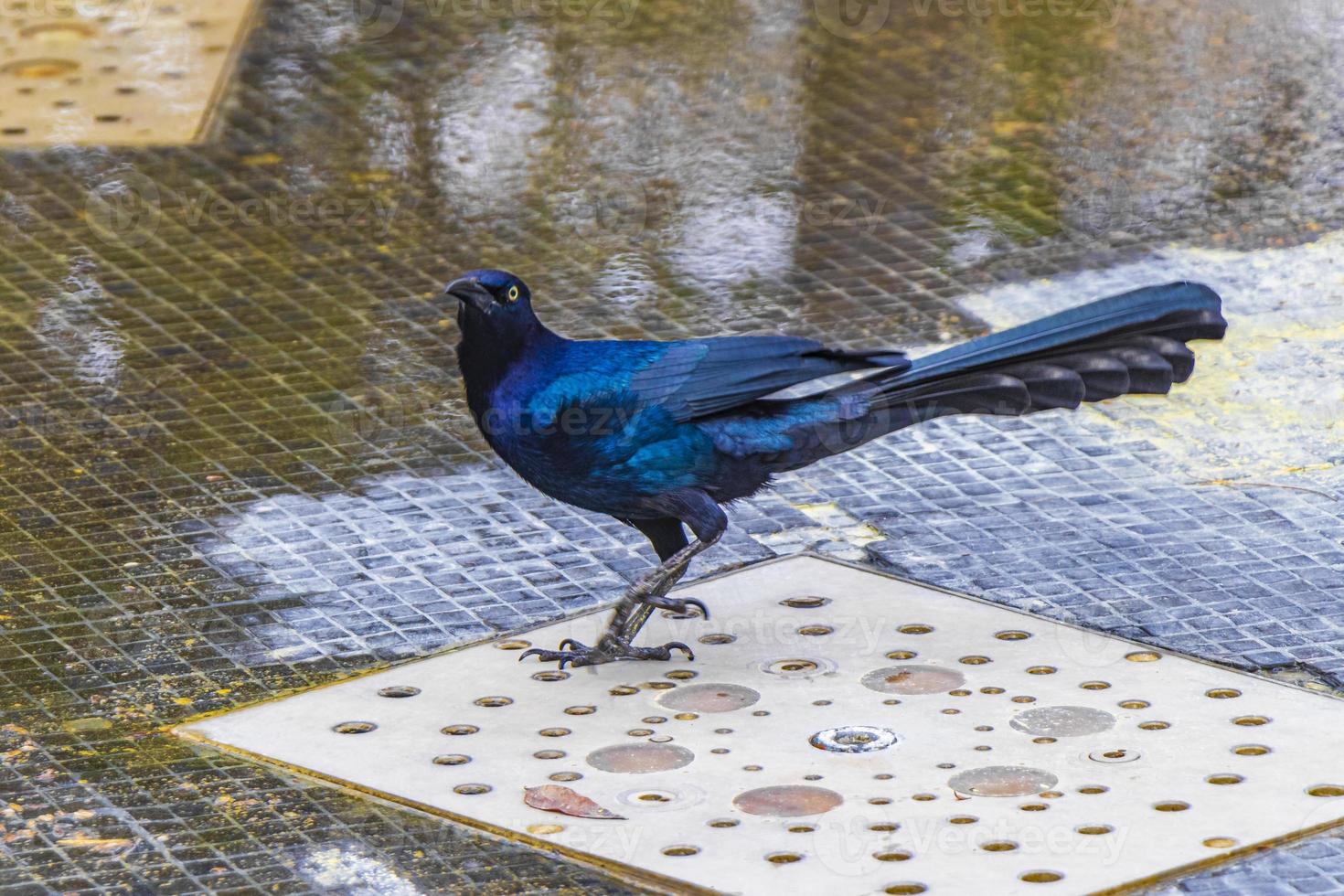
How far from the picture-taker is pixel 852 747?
4824 mm

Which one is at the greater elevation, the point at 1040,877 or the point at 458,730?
the point at 1040,877

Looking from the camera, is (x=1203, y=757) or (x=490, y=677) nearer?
(x=1203, y=757)

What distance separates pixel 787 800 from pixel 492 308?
141 centimetres

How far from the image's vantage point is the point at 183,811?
184 inches

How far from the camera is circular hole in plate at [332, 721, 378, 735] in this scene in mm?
4992

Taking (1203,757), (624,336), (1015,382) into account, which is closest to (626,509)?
(1015,382)

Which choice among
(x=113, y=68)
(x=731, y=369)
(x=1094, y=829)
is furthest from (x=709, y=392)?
(x=113, y=68)

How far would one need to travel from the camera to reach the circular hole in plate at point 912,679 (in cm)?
512

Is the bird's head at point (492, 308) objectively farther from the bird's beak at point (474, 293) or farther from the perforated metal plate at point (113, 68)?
the perforated metal plate at point (113, 68)

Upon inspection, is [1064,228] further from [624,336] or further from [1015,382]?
[1015,382]

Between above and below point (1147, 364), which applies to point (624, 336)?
below

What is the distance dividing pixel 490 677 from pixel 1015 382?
1.47 metres

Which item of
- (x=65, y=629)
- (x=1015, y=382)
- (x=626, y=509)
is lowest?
(x=65, y=629)

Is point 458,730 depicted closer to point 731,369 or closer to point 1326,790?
point 731,369
